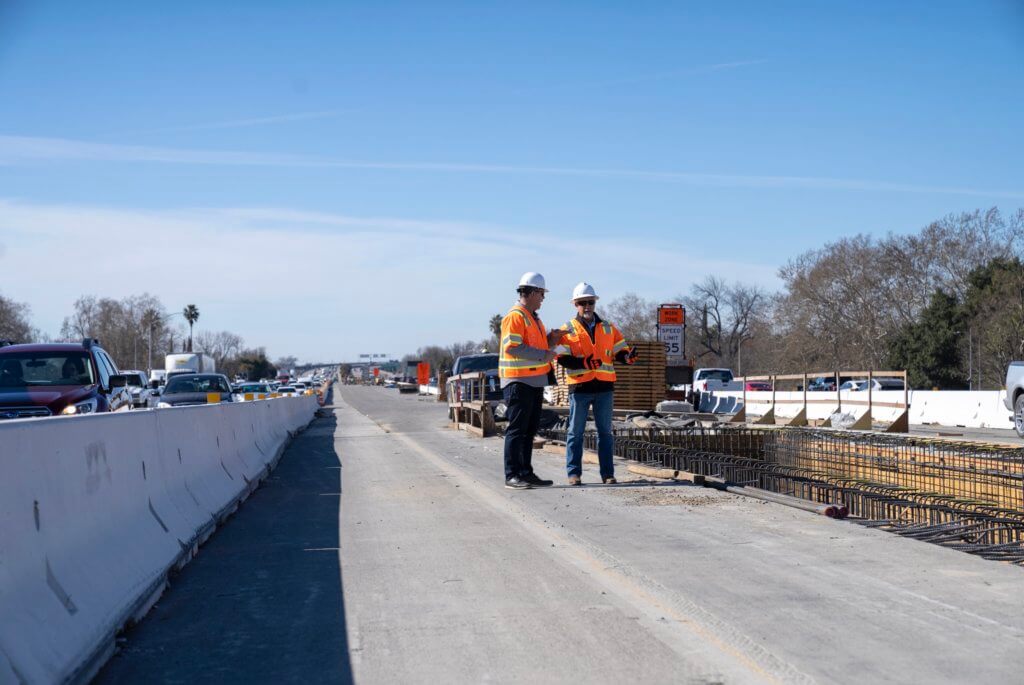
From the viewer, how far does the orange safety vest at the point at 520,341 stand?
12.6m

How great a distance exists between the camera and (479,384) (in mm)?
28453

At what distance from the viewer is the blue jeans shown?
13.0 metres

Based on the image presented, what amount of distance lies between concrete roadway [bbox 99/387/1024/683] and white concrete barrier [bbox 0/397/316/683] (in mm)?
255

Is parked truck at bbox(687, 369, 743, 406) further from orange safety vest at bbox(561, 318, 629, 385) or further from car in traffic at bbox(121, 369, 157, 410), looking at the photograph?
orange safety vest at bbox(561, 318, 629, 385)

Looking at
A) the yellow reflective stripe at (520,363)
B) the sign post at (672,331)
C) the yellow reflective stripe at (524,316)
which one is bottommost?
the yellow reflective stripe at (520,363)

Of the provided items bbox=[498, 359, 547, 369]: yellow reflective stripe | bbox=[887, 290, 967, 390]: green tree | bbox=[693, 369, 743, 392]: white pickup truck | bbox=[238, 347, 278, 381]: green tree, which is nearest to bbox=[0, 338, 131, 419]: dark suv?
bbox=[498, 359, 547, 369]: yellow reflective stripe

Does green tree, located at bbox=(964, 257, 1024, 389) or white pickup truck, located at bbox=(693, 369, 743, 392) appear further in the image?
green tree, located at bbox=(964, 257, 1024, 389)

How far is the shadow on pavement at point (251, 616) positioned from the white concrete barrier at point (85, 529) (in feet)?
0.54

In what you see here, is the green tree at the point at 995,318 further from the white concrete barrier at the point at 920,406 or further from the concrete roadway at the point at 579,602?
the concrete roadway at the point at 579,602

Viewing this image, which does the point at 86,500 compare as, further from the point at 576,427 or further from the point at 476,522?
the point at 576,427

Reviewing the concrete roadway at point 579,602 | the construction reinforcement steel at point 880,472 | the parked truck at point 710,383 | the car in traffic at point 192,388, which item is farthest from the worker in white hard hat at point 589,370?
the parked truck at point 710,383

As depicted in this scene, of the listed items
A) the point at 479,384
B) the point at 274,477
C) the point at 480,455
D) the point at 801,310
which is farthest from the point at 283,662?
the point at 801,310

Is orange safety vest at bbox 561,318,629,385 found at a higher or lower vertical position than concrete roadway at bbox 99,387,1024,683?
higher

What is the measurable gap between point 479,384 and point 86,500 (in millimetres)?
22076
